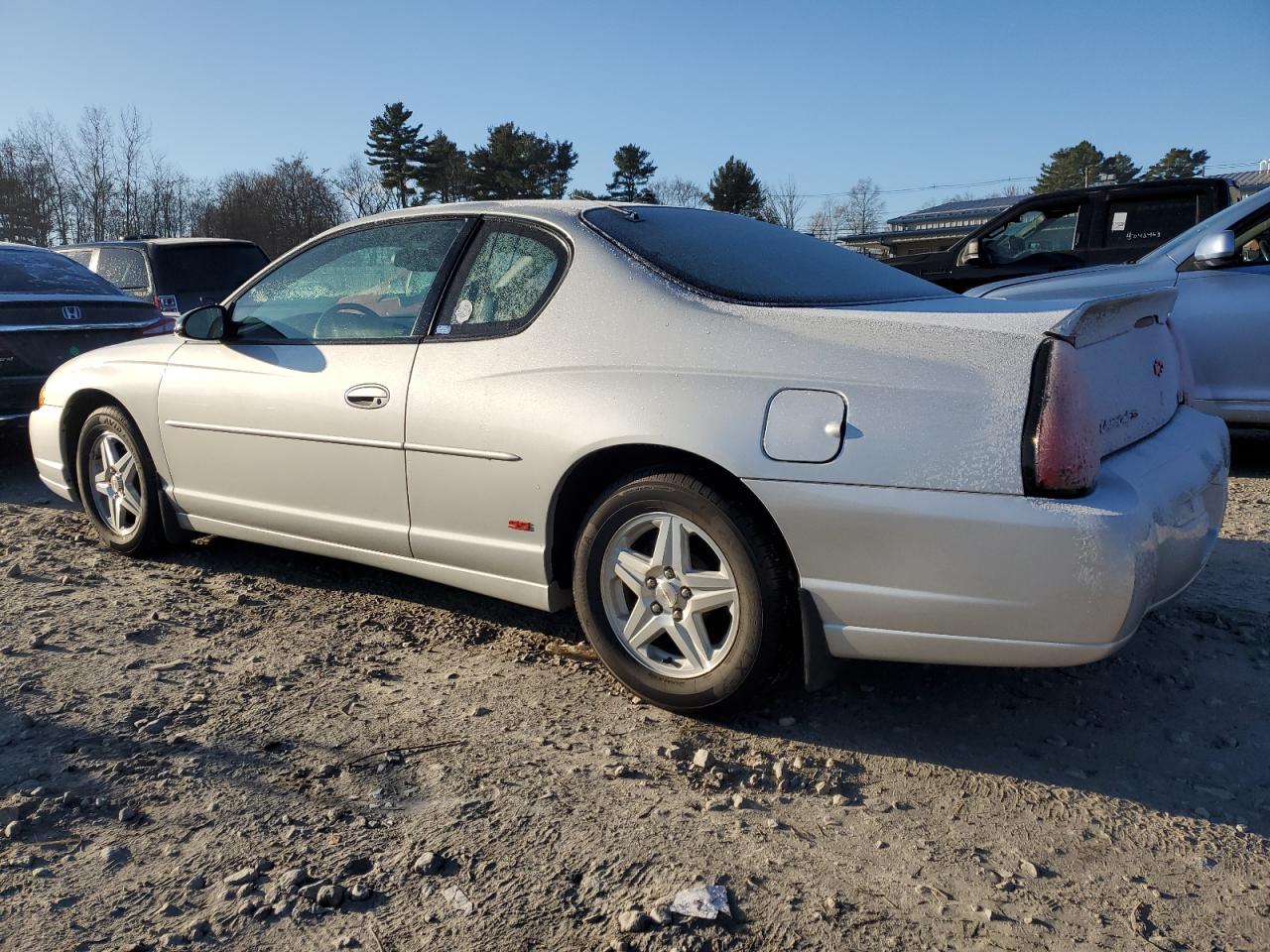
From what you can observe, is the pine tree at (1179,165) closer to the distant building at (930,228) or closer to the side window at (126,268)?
the distant building at (930,228)

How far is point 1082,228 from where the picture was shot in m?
8.95

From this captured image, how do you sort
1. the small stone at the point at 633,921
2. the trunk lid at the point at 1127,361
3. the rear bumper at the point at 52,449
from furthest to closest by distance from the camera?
the rear bumper at the point at 52,449 → the trunk lid at the point at 1127,361 → the small stone at the point at 633,921

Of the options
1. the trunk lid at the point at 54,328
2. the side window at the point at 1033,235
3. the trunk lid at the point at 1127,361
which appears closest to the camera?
the trunk lid at the point at 1127,361

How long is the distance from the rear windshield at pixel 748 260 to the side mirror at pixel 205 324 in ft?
5.52

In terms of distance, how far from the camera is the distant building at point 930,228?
3009cm

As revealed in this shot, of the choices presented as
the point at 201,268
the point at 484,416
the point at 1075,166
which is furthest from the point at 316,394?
the point at 1075,166

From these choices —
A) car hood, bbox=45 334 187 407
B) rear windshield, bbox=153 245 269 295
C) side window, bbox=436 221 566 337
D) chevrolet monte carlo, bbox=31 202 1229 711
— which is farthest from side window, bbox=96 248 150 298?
side window, bbox=436 221 566 337

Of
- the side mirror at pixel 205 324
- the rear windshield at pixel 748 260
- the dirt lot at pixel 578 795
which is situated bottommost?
the dirt lot at pixel 578 795

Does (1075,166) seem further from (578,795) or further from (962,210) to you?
(578,795)

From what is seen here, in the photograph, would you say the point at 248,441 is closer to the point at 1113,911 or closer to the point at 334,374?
the point at 334,374

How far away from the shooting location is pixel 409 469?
10.9 ft

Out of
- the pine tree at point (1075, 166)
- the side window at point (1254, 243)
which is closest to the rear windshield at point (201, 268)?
the side window at point (1254, 243)

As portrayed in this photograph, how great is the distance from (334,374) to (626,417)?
4.24 ft

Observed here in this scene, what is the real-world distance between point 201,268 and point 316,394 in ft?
25.8
